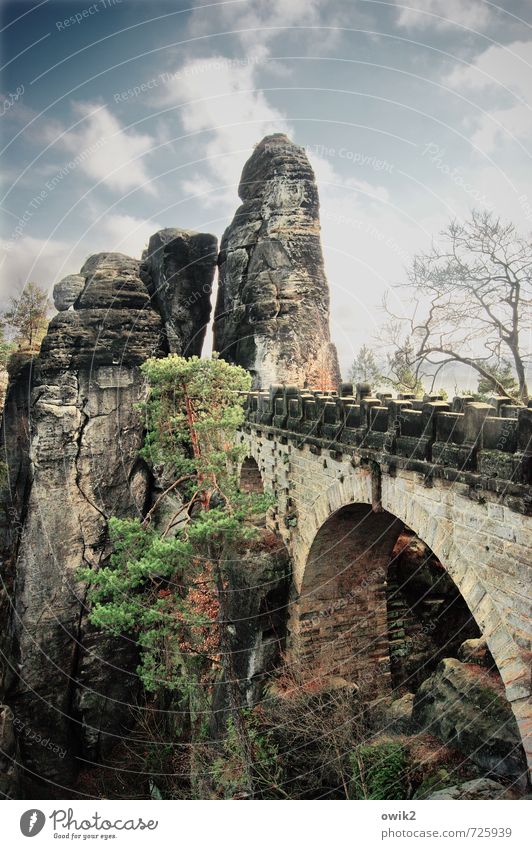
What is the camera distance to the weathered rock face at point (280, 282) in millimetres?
22188

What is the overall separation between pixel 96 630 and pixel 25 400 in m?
9.13

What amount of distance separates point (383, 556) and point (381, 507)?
12.4 ft

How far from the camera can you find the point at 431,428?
7570 millimetres

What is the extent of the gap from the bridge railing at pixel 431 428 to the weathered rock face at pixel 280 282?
9818mm

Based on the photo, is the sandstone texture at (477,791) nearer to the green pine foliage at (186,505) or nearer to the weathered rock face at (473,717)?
the weathered rock face at (473,717)

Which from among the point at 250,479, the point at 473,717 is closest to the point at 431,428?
the point at 473,717

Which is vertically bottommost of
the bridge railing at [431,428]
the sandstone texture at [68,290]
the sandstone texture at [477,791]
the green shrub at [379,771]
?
the green shrub at [379,771]

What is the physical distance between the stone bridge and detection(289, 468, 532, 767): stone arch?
0.06 ft

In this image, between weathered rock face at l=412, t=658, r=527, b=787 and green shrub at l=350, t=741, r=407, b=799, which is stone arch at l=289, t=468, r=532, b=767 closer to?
weathered rock face at l=412, t=658, r=527, b=787

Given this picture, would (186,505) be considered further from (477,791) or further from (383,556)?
(477,791)

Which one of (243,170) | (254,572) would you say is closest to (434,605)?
(254,572)

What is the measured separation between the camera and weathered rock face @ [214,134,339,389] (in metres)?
22.2

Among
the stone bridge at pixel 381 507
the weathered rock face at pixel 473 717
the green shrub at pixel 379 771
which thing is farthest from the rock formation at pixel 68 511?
the weathered rock face at pixel 473 717

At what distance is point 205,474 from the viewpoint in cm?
1151
